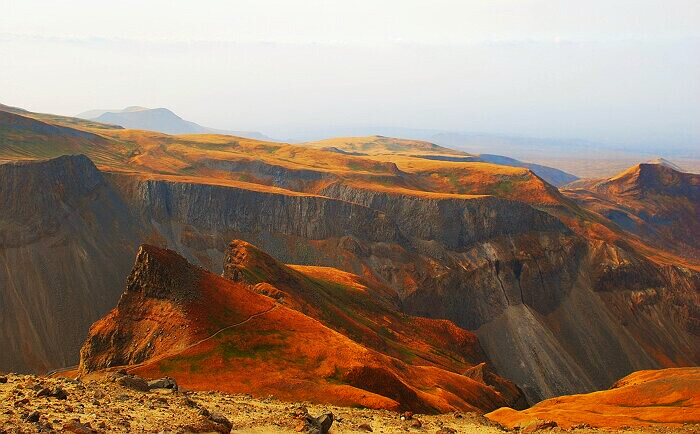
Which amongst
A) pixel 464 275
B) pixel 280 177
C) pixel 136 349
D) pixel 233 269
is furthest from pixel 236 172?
pixel 136 349

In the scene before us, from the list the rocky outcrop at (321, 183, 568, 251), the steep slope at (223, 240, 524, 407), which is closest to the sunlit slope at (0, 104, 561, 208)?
the rocky outcrop at (321, 183, 568, 251)

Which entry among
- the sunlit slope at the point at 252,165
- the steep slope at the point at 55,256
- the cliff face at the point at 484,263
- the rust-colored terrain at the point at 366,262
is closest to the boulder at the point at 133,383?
the rust-colored terrain at the point at 366,262

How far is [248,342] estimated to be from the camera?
44.3 m

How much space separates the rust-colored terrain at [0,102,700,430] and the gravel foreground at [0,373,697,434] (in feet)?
55.0

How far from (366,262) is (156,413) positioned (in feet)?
295

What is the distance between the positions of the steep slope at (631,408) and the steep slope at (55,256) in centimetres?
6140

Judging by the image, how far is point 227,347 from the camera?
4306 centimetres

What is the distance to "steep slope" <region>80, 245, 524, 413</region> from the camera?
39.5 metres

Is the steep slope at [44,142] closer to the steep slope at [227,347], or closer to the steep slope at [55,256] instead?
the steep slope at [55,256]

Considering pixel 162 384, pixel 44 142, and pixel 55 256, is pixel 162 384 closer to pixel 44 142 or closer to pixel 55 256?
pixel 55 256

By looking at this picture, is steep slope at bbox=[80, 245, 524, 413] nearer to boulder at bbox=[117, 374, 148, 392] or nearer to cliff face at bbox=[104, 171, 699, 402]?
boulder at bbox=[117, 374, 148, 392]

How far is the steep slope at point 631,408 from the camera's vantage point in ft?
136

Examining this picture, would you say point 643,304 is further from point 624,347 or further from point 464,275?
point 464,275

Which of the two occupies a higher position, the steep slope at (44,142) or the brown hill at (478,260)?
the steep slope at (44,142)
